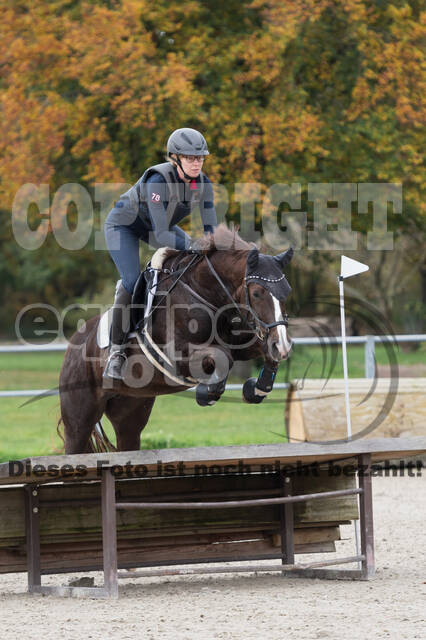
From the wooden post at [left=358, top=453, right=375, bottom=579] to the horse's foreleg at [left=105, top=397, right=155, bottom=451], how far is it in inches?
68.4

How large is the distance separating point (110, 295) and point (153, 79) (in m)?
16.0

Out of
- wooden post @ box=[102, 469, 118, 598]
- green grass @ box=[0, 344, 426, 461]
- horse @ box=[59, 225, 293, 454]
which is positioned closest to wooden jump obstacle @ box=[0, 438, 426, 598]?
wooden post @ box=[102, 469, 118, 598]

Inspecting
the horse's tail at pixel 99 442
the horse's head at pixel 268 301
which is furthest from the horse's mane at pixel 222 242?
the horse's tail at pixel 99 442

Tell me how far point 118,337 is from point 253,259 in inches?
46.6

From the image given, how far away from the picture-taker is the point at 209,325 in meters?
5.66

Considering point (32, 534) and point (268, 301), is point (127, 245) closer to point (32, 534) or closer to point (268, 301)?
point (268, 301)

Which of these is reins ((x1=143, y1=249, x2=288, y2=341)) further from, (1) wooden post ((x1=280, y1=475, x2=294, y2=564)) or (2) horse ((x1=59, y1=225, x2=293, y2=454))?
(1) wooden post ((x1=280, y1=475, x2=294, y2=564))

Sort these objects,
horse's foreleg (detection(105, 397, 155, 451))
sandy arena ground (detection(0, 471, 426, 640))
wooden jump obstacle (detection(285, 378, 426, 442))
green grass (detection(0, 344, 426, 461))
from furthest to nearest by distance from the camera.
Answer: green grass (detection(0, 344, 426, 461)) → wooden jump obstacle (detection(285, 378, 426, 442)) → horse's foreleg (detection(105, 397, 155, 451)) → sandy arena ground (detection(0, 471, 426, 640))

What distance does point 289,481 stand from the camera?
19.4ft

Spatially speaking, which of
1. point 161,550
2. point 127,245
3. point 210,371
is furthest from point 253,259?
point 161,550

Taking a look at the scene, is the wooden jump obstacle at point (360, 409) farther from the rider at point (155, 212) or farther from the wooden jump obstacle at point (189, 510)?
the rider at point (155, 212)

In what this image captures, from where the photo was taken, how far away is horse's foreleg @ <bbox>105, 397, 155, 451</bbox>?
663 centimetres

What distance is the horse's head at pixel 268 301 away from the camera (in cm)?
511

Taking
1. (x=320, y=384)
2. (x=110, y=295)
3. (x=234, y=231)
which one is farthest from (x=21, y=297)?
(x=234, y=231)
